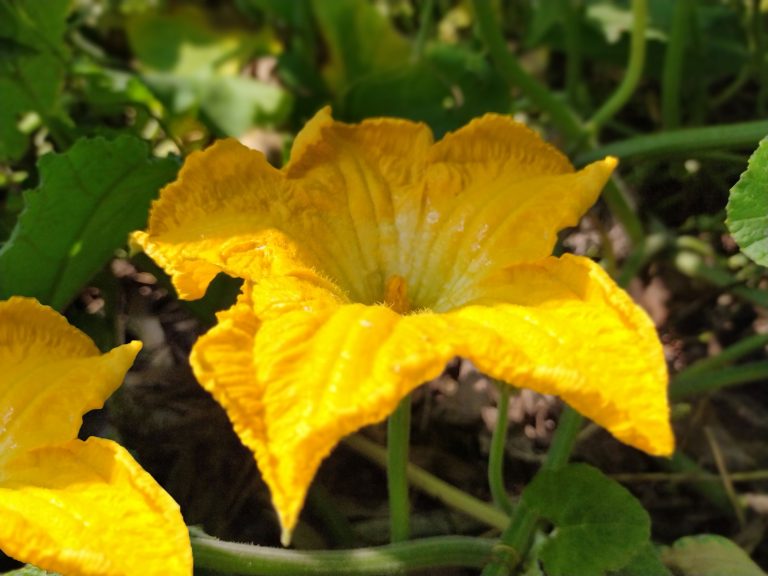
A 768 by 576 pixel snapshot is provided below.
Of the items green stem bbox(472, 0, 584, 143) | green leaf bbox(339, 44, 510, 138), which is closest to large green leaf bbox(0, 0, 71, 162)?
green leaf bbox(339, 44, 510, 138)

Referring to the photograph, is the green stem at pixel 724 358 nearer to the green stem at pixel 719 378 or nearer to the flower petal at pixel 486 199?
the green stem at pixel 719 378

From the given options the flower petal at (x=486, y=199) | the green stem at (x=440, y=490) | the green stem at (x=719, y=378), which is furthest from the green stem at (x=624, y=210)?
the green stem at (x=440, y=490)

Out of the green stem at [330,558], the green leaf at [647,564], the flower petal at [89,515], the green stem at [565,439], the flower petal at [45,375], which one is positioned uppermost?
the flower petal at [45,375]

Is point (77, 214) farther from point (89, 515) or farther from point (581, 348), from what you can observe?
point (581, 348)

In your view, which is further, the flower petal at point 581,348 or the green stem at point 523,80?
the green stem at point 523,80

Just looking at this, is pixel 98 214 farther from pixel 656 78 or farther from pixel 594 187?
pixel 656 78

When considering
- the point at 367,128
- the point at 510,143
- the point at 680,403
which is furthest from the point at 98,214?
the point at 680,403
